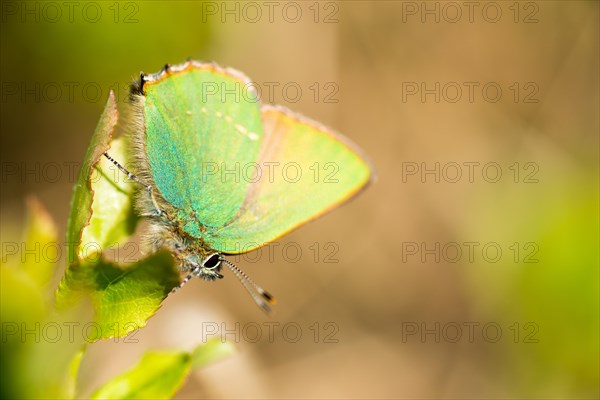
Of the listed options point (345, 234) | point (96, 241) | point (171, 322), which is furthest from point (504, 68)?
point (96, 241)

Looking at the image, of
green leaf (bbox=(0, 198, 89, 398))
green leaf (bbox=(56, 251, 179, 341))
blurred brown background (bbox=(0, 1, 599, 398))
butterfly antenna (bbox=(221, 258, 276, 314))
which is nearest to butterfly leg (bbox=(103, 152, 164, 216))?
butterfly antenna (bbox=(221, 258, 276, 314))

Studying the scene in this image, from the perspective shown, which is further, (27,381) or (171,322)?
(171,322)

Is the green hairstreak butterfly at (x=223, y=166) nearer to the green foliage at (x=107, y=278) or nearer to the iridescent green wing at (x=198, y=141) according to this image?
the iridescent green wing at (x=198, y=141)

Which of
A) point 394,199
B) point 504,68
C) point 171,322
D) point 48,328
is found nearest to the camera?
point 48,328

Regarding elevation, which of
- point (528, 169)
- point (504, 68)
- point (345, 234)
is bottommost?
point (345, 234)

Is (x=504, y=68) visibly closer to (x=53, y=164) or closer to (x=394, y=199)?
(x=394, y=199)

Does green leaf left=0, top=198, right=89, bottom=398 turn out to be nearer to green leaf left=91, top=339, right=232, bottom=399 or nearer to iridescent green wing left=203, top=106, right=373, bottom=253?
green leaf left=91, top=339, right=232, bottom=399
